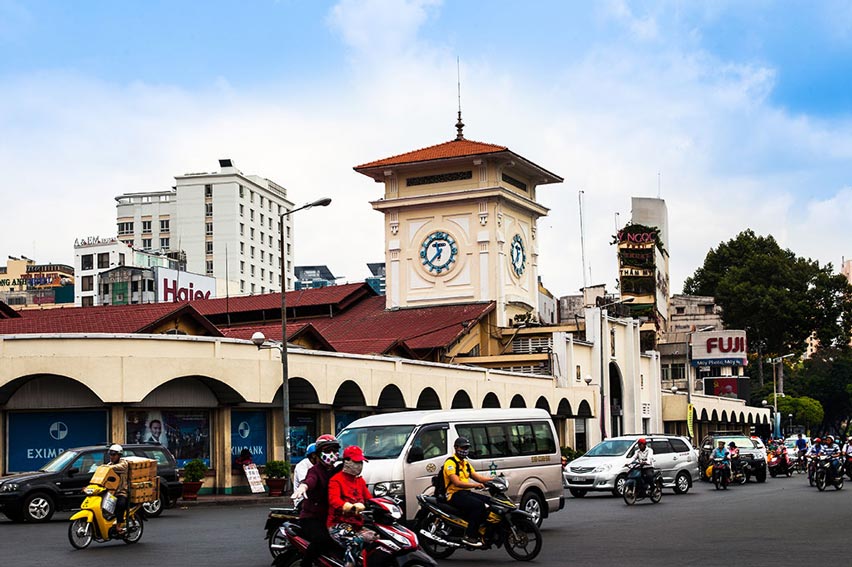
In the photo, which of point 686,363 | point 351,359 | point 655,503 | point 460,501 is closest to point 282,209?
point 686,363

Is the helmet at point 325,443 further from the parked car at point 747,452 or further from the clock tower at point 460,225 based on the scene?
the clock tower at point 460,225

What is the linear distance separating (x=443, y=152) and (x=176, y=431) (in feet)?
118

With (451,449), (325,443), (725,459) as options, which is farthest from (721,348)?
(325,443)

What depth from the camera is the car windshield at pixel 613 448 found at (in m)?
33.8

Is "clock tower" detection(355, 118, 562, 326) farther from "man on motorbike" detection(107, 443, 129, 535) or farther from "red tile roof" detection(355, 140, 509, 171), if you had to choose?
"man on motorbike" detection(107, 443, 129, 535)

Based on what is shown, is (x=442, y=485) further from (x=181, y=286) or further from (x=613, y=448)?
(x=181, y=286)

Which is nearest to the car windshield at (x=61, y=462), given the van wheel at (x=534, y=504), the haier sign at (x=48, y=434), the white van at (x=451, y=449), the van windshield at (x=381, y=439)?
the haier sign at (x=48, y=434)

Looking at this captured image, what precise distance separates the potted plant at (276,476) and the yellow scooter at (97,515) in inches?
619

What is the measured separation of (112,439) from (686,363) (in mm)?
70211

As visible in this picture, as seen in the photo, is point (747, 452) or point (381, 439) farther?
point (747, 452)

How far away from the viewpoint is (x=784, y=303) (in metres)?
105

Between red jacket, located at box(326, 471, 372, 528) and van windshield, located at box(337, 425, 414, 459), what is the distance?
25.1 ft

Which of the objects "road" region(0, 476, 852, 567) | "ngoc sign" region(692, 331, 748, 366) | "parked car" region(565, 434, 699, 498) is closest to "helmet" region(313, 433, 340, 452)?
"road" region(0, 476, 852, 567)

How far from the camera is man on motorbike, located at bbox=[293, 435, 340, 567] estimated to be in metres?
12.1
